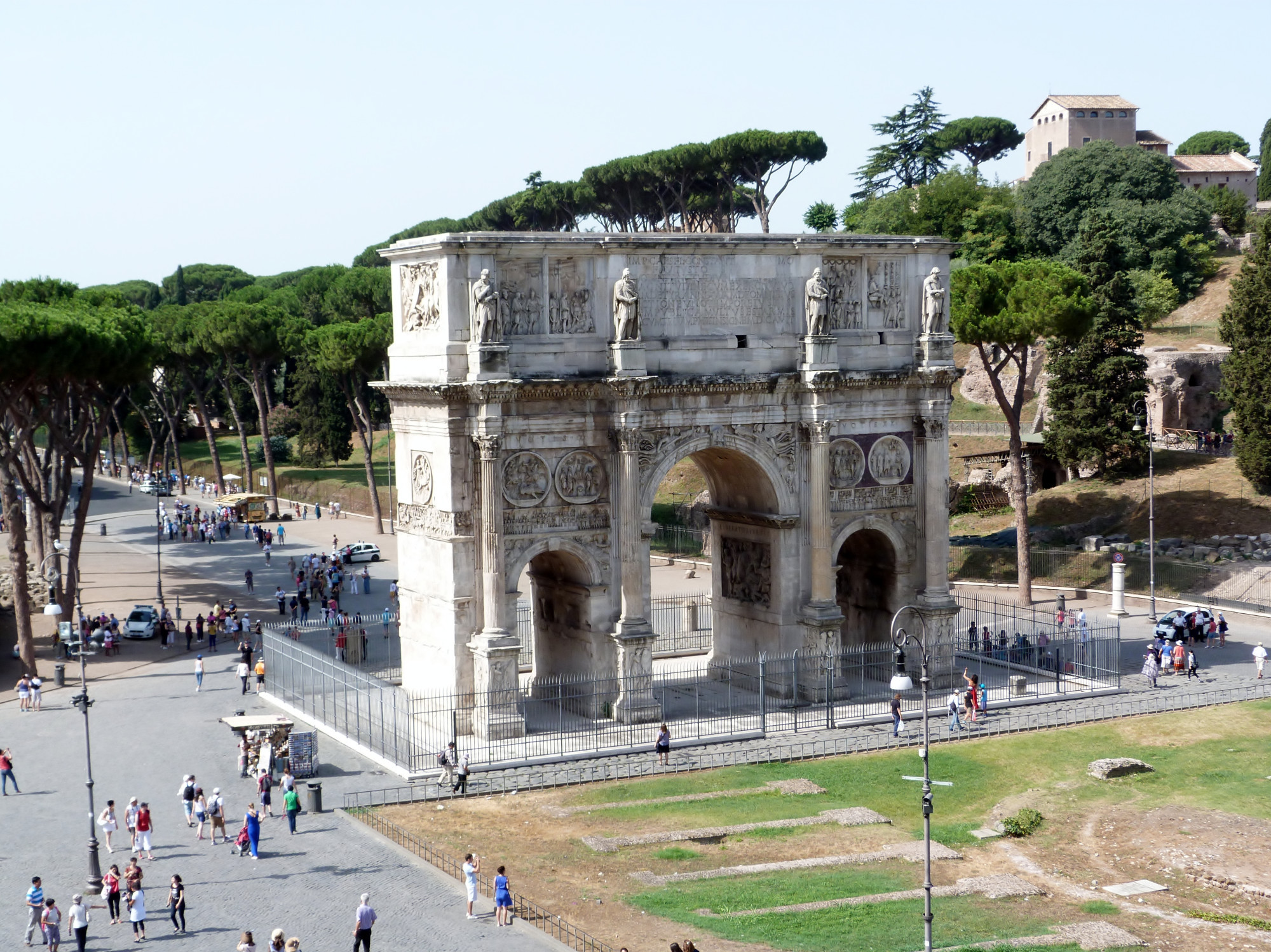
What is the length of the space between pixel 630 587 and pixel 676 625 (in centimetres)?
1152

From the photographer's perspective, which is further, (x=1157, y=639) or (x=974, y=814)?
(x=1157, y=639)

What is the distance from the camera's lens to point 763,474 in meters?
44.3

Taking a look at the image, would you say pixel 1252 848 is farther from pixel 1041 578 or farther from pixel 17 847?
pixel 1041 578

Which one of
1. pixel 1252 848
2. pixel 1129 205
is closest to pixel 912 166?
Result: pixel 1129 205

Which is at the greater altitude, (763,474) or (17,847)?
(763,474)

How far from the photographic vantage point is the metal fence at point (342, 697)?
40531 millimetres

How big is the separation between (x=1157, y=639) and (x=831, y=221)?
7408 cm

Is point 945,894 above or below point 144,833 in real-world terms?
below

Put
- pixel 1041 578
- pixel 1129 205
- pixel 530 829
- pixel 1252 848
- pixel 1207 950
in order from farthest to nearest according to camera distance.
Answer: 1. pixel 1129 205
2. pixel 1041 578
3. pixel 530 829
4. pixel 1252 848
5. pixel 1207 950

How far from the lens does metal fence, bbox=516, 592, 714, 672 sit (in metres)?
51.1

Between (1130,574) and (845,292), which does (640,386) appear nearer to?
(845,292)

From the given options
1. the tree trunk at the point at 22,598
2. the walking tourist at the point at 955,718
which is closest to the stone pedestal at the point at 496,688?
the walking tourist at the point at 955,718

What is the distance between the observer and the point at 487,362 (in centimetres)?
3969

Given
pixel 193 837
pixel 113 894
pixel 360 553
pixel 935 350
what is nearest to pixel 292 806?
pixel 193 837
